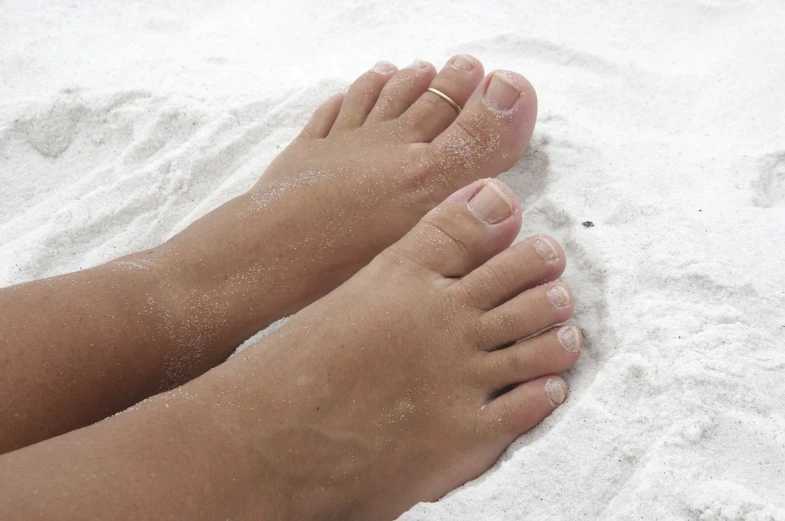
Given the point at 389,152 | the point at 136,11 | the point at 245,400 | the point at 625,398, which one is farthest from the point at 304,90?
the point at 625,398

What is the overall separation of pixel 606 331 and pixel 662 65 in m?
0.84

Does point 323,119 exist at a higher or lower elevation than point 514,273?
higher

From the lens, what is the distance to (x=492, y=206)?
117 centimetres

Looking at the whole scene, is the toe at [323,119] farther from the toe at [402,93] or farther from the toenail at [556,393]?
the toenail at [556,393]

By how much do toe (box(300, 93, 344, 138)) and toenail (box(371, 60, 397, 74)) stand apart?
0.10 metres

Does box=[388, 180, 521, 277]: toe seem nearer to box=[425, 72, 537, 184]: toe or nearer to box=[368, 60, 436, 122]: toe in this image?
box=[425, 72, 537, 184]: toe

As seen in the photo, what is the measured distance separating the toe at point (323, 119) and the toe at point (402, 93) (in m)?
0.10

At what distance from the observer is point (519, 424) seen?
3.46 ft

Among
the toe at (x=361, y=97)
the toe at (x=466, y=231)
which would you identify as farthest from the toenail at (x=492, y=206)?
the toe at (x=361, y=97)

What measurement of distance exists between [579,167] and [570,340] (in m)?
0.39

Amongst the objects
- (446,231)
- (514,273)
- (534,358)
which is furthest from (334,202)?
(534,358)

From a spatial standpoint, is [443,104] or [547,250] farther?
[443,104]

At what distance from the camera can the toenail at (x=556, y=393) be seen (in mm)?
1057

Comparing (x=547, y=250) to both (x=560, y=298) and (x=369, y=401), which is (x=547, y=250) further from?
(x=369, y=401)
